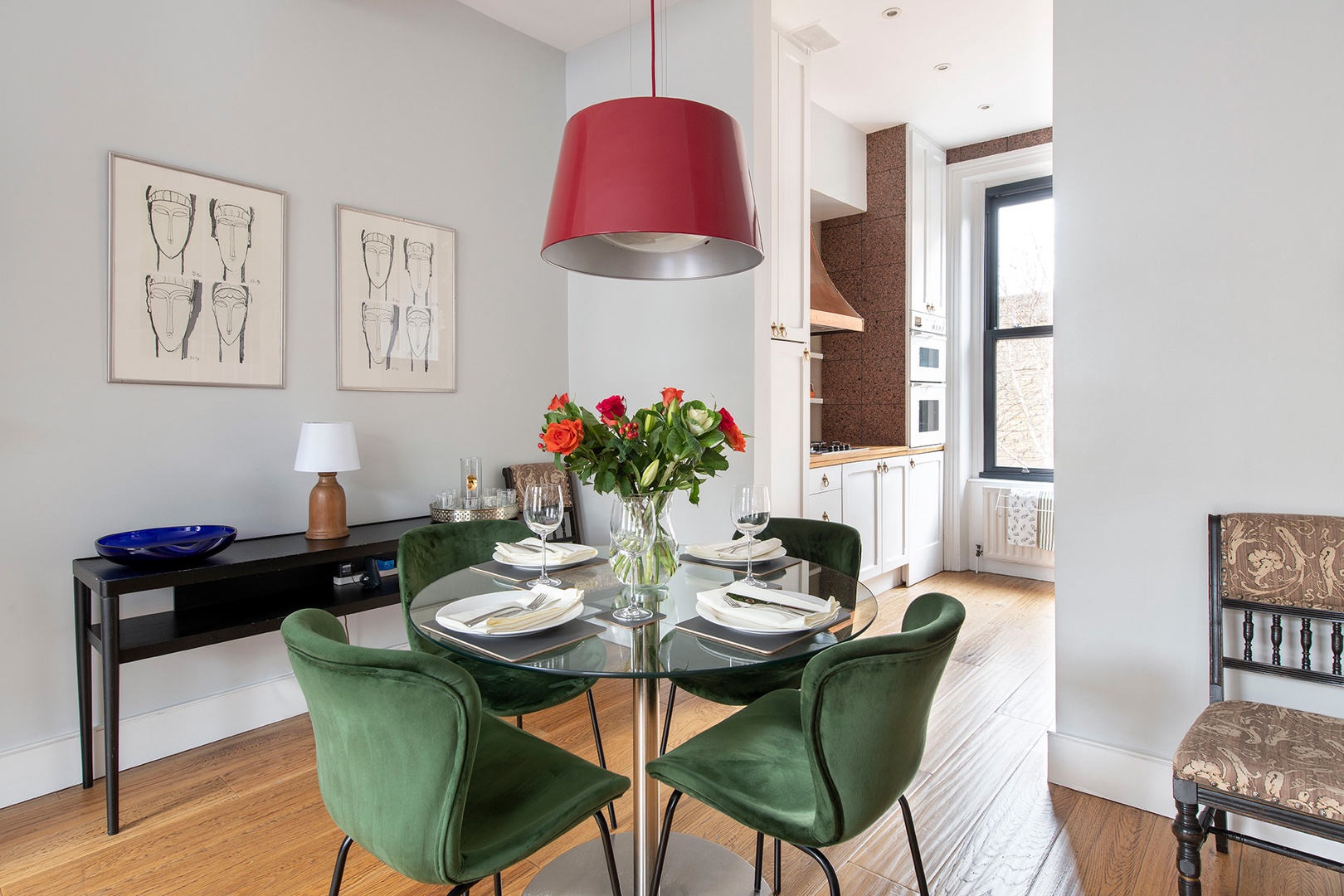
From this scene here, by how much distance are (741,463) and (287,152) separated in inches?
85.9

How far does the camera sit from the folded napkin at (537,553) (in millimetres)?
1827

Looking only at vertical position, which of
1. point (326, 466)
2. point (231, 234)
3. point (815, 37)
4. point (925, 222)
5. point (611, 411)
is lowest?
point (326, 466)

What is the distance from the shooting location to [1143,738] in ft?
6.65

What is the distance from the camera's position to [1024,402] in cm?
495

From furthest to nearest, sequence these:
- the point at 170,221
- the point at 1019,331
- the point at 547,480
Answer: the point at 1019,331 < the point at 547,480 < the point at 170,221

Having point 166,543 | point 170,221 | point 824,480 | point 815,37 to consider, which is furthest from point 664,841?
point 815,37

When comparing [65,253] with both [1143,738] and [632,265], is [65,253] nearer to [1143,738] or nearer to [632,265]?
[632,265]

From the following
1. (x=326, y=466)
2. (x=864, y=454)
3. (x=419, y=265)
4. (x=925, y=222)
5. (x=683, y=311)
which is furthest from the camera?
(x=925, y=222)

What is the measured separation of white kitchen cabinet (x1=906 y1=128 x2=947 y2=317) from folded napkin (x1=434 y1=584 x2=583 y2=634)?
388cm

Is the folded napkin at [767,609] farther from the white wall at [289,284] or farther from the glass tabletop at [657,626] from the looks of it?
the white wall at [289,284]

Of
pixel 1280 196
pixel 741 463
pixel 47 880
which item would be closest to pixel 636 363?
pixel 741 463

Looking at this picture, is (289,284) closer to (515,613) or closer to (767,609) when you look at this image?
(515,613)

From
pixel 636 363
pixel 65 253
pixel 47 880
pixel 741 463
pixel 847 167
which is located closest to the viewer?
pixel 47 880

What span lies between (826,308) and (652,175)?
306 cm
